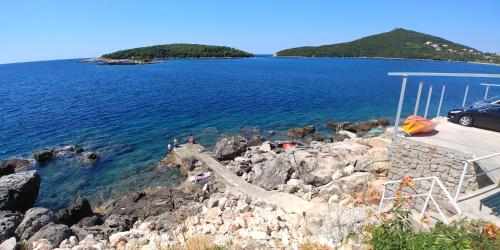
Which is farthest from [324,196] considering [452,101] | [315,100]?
[452,101]

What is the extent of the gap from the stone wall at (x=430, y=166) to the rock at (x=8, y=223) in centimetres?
1618

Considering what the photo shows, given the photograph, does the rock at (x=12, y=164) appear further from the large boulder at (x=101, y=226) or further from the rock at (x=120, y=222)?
the rock at (x=120, y=222)

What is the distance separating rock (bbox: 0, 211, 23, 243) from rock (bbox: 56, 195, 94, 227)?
1.67 meters

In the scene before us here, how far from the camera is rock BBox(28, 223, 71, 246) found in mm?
11797

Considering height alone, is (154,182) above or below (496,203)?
below

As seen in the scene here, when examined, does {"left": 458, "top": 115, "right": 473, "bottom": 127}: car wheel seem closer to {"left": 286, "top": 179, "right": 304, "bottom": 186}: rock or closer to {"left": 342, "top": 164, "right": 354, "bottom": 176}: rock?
{"left": 342, "top": 164, "right": 354, "bottom": 176}: rock

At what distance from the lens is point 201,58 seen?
195m

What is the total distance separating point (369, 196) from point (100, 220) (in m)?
12.9

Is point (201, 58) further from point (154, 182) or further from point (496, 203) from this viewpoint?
point (496, 203)

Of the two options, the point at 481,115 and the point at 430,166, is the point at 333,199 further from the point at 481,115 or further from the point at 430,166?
the point at 481,115

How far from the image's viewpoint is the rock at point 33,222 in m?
12.9

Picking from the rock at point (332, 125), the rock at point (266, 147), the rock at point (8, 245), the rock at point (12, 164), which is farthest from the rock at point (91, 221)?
the rock at point (332, 125)

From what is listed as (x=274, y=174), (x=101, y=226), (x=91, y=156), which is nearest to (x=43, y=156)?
(x=91, y=156)

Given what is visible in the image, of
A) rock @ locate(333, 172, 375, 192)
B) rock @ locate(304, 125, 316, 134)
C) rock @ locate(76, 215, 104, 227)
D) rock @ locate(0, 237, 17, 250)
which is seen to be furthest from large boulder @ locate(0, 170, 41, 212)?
rock @ locate(304, 125, 316, 134)
